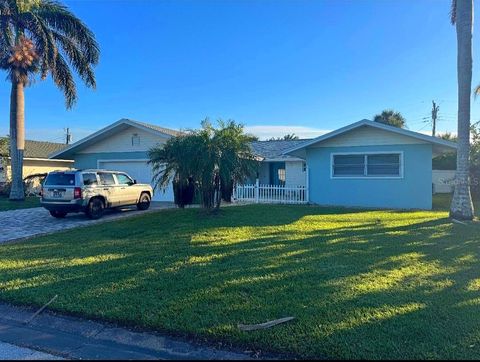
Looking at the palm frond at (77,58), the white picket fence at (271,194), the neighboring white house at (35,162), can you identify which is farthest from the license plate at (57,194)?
the neighboring white house at (35,162)

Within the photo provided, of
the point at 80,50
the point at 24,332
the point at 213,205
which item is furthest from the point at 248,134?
the point at 80,50

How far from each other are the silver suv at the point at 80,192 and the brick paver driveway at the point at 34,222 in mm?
389

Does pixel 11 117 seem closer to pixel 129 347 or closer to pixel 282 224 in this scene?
pixel 282 224

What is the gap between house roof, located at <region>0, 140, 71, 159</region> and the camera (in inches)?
1132

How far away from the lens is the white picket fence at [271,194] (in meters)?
18.2

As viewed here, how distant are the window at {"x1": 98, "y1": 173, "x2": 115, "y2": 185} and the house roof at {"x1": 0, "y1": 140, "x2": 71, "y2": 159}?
53.9ft

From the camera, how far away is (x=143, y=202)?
1605cm

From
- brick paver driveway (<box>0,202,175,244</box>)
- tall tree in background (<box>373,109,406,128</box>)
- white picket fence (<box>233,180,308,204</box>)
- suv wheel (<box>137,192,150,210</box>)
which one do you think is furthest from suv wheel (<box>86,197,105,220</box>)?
tall tree in background (<box>373,109,406,128</box>)

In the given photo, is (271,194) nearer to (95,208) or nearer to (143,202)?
(143,202)

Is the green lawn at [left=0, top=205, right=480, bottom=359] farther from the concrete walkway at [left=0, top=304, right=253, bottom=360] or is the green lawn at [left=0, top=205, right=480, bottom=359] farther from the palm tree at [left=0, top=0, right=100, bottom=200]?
the palm tree at [left=0, top=0, right=100, bottom=200]

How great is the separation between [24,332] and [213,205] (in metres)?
8.14

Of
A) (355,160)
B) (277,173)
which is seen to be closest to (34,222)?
(355,160)

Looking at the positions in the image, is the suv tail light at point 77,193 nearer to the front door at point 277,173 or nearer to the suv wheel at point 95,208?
the suv wheel at point 95,208

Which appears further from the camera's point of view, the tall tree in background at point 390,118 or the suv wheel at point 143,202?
the tall tree in background at point 390,118
